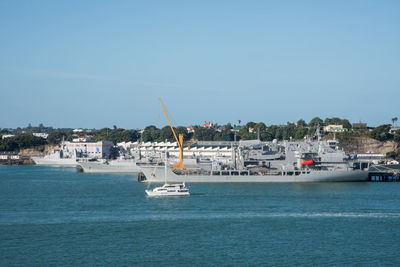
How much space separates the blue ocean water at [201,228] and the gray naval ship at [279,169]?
8.09m

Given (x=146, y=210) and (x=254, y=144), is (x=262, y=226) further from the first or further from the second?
(x=254, y=144)

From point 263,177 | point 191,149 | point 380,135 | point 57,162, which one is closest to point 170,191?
point 263,177

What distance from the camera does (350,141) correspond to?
104 meters

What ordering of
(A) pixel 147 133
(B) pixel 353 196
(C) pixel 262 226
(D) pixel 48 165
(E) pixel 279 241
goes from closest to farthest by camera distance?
(E) pixel 279 241, (C) pixel 262 226, (B) pixel 353 196, (D) pixel 48 165, (A) pixel 147 133

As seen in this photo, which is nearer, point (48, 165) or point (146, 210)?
point (146, 210)

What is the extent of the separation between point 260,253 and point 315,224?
7130mm

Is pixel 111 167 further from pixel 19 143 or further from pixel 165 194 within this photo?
pixel 19 143

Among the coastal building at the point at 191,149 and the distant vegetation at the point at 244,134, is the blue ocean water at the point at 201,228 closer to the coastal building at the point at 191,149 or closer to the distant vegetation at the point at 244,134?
the coastal building at the point at 191,149

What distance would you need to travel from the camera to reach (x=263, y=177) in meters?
53.1

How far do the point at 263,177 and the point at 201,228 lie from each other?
24.7 metres

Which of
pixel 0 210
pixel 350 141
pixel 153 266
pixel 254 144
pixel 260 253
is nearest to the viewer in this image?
pixel 153 266

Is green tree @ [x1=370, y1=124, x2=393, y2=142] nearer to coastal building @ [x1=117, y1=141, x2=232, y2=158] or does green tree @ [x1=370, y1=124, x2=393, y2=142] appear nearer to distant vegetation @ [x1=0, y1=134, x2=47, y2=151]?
coastal building @ [x1=117, y1=141, x2=232, y2=158]

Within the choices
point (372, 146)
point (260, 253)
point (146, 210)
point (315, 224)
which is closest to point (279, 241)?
point (260, 253)

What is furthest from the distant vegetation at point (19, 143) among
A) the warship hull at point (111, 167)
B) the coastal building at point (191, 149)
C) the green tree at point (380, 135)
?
the green tree at point (380, 135)
